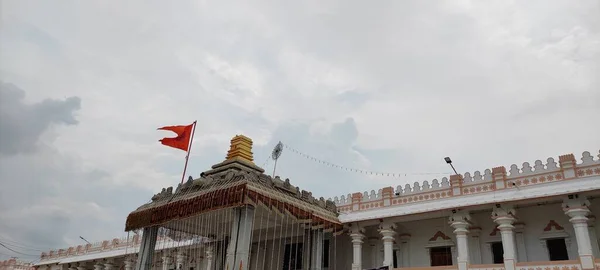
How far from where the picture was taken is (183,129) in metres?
20.6

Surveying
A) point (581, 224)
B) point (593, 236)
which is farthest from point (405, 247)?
point (581, 224)

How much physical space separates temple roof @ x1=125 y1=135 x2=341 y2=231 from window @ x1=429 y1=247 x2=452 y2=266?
461cm

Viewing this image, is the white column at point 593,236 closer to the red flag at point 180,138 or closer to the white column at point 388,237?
the white column at point 388,237

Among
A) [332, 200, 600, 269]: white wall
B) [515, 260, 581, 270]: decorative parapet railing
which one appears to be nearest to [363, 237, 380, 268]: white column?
[332, 200, 600, 269]: white wall

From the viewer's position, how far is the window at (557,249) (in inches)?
653

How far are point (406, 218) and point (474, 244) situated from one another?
9.89 feet

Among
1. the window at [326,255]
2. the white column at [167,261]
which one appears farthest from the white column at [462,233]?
the white column at [167,261]

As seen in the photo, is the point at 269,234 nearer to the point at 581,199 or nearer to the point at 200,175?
the point at 200,175

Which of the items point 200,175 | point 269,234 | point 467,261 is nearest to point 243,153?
point 200,175

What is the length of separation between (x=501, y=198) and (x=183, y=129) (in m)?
14.0

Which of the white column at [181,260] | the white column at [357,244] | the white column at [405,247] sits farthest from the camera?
the white column at [181,260]

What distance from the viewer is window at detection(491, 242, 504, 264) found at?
18047mm

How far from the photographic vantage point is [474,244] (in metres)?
18.5

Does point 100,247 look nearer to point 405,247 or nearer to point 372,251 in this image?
point 372,251
